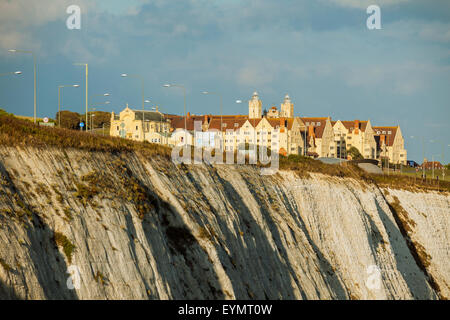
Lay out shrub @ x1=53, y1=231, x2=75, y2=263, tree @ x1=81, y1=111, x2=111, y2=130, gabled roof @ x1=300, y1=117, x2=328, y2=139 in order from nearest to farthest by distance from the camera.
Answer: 1. shrub @ x1=53, y1=231, x2=75, y2=263
2. tree @ x1=81, y1=111, x2=111, y2=130
3. gabled roof @ x1=300, y1=117, x2=328, y2=139

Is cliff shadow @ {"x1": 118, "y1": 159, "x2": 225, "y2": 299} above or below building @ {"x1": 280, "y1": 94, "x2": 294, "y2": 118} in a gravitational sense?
below

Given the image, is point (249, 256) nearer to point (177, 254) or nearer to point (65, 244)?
point (177, 254)

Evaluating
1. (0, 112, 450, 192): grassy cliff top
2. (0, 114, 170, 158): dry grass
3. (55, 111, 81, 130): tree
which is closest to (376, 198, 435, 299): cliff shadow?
(0, 112, 450, 192): grassy cliff top

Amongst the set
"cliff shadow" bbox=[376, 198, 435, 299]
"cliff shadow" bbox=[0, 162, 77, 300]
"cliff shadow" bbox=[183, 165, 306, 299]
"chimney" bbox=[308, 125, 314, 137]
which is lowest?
"cliff shadow" bbox=[376, 198, 435, 299]

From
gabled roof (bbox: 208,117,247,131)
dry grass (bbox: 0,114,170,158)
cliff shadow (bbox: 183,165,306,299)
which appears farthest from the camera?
gabled roof (bbox: 208,117,247,131)

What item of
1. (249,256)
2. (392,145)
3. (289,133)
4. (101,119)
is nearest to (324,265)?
(249,256)

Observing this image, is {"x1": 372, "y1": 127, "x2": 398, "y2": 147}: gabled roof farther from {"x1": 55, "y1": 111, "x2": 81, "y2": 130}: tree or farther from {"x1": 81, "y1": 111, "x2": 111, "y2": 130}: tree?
{"x1": 55, "y1": 111, "x2": 81, "y2": 130}: tree
